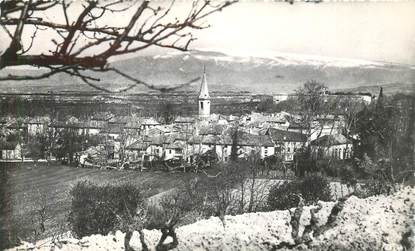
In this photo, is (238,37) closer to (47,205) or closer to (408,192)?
(408,192)

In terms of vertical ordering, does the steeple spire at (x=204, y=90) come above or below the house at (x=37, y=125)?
above

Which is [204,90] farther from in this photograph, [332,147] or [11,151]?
[332,147]

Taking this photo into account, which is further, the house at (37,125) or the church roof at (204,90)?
the church roof at (204,90)

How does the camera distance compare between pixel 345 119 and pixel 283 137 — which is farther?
pixel 345 119

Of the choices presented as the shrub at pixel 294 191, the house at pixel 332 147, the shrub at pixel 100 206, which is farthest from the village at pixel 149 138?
the shrub at pixel 294 191

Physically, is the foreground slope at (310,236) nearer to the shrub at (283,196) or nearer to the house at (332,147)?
the house at (332,147)

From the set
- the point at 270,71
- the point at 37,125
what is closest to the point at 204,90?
the point at 270,71

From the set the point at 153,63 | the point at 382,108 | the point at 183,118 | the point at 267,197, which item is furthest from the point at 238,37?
the point at 267,197

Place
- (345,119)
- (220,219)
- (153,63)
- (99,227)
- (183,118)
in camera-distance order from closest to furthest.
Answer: (153,63)
(220,219)
(183,118)
(99,227)
(345,119)
